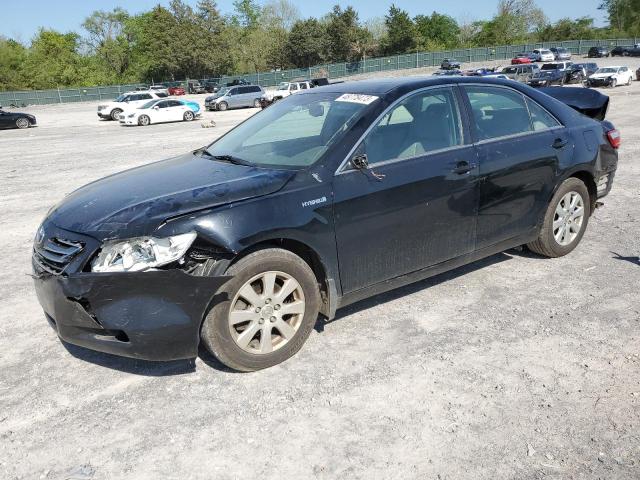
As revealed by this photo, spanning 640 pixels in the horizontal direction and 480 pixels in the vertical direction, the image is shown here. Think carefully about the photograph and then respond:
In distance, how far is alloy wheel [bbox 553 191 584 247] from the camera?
5.05 m

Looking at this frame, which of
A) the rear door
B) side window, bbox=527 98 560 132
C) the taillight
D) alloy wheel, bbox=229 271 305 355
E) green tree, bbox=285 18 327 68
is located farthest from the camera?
green tree, bbox=285 18 327 68

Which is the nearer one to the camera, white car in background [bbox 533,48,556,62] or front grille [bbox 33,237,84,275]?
front grille [bbox 33,237,84,275]

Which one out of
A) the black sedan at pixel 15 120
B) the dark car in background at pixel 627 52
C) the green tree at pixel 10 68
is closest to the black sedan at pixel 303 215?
the black sedan at pixel 15 120

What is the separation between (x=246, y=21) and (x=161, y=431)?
116 metres

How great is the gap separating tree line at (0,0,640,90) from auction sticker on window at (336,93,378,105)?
75741 millimetres

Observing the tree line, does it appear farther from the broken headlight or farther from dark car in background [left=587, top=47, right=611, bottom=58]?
the broken headlight

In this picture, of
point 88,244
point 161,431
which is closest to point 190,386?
point 161,431

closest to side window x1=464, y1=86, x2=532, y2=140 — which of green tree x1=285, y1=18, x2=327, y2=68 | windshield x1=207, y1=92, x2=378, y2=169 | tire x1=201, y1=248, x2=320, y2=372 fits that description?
windshield x1=207, y1=92, x2=378, y2=169

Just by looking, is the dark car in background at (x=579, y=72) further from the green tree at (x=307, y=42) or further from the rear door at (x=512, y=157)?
the green tree at (x=307, y=42)

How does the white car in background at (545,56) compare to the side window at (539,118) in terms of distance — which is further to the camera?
the white car in background at (545,56)

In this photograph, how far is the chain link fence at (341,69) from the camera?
60.2 metres

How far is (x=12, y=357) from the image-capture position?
150 inches

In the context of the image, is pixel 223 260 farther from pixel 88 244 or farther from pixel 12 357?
pixel 12 357

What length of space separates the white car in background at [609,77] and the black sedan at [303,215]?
34.6m
